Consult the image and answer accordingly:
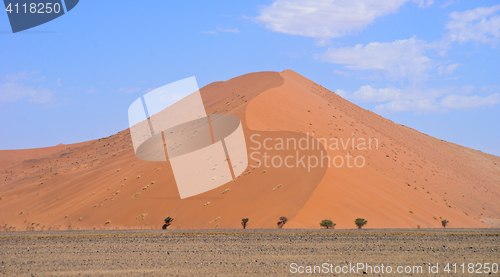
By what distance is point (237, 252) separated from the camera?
1354cm

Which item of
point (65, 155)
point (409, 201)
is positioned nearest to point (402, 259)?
point (409, 201)

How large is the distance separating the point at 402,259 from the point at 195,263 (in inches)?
250

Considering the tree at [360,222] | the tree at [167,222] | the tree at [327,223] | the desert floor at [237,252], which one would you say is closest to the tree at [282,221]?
the tree at [327,223]

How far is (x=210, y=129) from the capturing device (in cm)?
3644

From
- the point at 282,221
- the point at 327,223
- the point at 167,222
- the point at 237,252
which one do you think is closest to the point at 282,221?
the point at 282,221

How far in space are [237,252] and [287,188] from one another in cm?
1130

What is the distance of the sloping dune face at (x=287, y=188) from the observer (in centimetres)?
2333

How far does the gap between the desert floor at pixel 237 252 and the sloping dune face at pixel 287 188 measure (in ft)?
15.5

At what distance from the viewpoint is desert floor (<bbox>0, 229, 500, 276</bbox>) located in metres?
11.5

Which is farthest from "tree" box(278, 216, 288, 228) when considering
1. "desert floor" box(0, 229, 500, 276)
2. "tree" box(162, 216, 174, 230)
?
"tree" box(162, 216, 174, 230)

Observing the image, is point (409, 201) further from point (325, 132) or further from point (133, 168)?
point (133, 168)

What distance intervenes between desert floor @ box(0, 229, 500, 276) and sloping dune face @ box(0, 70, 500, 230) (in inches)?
186

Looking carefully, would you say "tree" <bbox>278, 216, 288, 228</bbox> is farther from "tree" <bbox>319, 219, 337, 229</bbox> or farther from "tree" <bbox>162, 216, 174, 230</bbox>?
"tree" <bbox>162, 216, 174, 230</bbox>

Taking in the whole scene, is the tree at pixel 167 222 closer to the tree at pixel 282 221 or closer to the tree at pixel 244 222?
the tree at pixel 244 222
